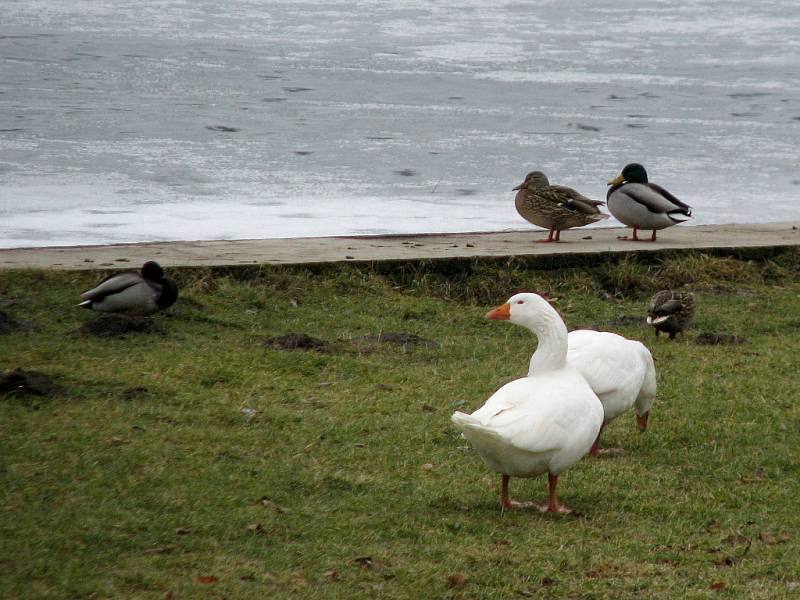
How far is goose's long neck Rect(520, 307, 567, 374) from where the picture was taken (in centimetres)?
547

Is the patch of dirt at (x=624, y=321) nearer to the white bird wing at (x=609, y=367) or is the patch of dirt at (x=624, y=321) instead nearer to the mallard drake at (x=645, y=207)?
the mallard drake at (x=645, y=207)

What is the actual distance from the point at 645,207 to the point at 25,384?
599cm

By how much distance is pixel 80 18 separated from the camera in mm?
28266

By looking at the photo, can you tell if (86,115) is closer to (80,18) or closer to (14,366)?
(14,366)

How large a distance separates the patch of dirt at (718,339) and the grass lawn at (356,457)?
127mm

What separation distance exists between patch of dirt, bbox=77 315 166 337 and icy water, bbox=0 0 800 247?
8.04 ft

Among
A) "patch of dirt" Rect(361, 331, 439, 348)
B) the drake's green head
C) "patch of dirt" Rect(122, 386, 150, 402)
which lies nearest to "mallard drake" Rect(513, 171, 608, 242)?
the drake's green head

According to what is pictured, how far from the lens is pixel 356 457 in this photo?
5.91 meters

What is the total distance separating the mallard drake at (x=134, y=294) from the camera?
26.0 ft

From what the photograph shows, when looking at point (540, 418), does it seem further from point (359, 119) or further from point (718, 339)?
point (359, 119)

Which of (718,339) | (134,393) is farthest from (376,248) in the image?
(134,393)

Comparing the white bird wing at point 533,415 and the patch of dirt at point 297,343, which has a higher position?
the white bird wing at point 533,415

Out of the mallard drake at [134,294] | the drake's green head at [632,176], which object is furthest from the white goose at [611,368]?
the drake's green head at [632,176]

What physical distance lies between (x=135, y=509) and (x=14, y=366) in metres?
2.46
